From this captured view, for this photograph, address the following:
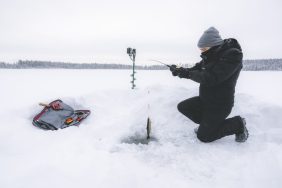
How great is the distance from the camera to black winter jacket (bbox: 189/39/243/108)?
3.88 meters

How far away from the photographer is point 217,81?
155 inches

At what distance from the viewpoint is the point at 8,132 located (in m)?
4.45

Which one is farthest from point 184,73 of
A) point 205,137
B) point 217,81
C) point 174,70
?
point 205,137

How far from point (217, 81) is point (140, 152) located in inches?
61.3

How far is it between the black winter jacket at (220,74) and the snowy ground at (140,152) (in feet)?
2.47

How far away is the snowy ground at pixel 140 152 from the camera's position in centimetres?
310

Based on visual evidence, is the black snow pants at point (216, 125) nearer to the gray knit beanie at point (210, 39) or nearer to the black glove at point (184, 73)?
the black glove at point (184, 73)

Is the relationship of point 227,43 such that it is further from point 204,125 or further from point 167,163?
point 167,163

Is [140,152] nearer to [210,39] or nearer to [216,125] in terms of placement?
[216,125]

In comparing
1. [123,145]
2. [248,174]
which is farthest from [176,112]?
[248,174]

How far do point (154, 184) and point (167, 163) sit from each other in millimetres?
664

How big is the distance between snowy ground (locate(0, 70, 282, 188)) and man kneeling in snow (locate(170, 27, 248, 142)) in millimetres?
250

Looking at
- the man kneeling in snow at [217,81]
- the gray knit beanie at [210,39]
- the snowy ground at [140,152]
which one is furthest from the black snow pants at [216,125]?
the gray knit beanie at [210,39]

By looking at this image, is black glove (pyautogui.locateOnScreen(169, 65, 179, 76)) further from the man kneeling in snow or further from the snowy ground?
the snowy ground
